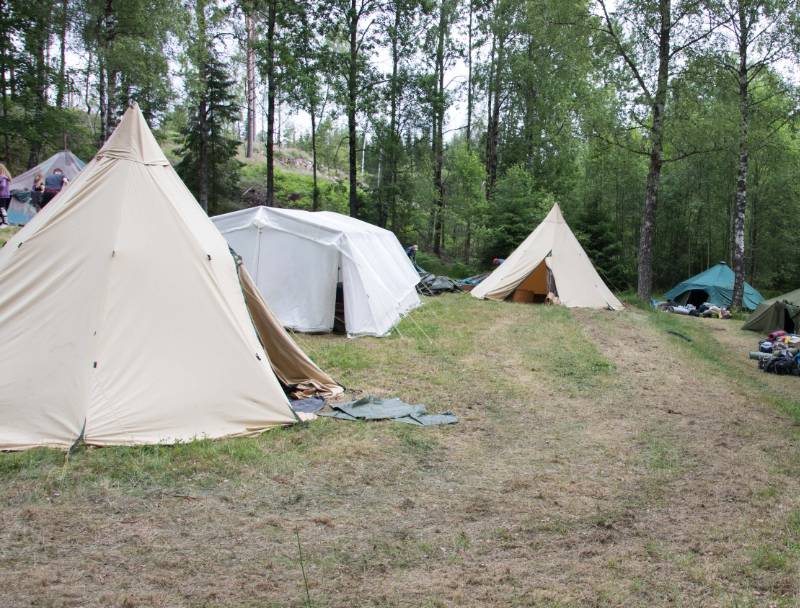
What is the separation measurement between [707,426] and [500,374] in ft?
8.24

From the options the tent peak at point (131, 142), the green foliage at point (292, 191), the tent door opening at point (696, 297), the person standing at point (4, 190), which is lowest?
the tent door opening at point (696, 297)

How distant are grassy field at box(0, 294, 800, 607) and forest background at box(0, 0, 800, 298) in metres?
11.5

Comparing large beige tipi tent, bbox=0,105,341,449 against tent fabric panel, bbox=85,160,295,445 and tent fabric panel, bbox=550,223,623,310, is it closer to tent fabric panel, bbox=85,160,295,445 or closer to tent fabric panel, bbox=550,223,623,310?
tent fabric panel, bbox=85,160,295,445

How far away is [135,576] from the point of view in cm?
307

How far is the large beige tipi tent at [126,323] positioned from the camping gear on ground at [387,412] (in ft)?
2.19

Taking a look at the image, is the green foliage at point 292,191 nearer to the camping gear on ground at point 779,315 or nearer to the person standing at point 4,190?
the person standing at point 4,190

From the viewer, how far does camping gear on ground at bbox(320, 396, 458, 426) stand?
5902 millimetres

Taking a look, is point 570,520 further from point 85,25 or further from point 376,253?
point 85,25

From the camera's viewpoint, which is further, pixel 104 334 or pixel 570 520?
pixel 104 334

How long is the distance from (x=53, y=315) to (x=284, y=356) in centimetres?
224

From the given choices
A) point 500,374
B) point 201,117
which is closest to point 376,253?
point 500,374

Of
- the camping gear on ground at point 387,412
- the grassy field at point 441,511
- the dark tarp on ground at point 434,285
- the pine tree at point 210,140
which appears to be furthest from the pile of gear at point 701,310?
the pine tree at point 210,140

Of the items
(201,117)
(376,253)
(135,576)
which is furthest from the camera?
(201,117)

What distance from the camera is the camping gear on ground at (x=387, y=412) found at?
5902 mm
